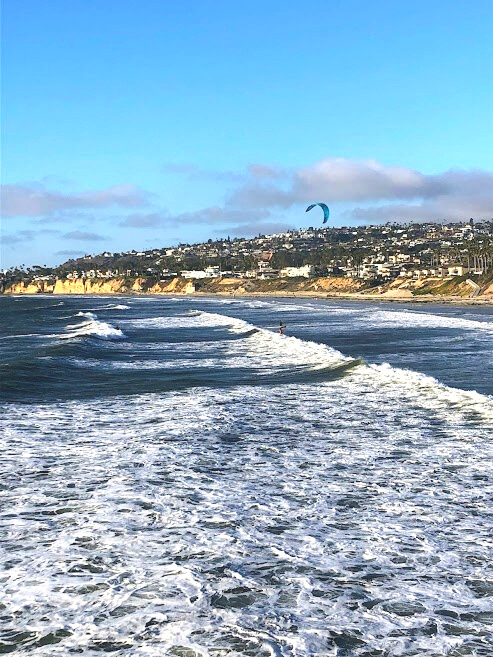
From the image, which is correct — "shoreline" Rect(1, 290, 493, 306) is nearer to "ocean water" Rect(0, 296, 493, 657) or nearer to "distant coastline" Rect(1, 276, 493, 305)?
"distant coastline" Rect(1, 276, 493, 305)

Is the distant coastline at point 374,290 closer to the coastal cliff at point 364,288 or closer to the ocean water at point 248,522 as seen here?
the coastal cliff at point 364,288

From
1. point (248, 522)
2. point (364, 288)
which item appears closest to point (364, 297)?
point (364, 288)

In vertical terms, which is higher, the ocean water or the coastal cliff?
the coastal cliff

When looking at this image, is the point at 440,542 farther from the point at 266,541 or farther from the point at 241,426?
the point at 241,426

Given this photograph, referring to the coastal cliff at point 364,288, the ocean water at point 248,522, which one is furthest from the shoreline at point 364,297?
→ the ocean water at point 248,522

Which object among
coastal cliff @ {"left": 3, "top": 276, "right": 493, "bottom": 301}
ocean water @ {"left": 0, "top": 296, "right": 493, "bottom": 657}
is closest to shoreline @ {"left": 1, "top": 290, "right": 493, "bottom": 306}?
coastal cliff @ {"left": 3, "top": 276, "right": 493, "bottom": 301}

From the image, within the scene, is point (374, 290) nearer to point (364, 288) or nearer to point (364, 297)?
point (364, 288)

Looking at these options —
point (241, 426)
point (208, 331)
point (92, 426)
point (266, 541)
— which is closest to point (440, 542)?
point (266, 541)

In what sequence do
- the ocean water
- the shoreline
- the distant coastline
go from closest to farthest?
1. the ocean water
2. the shoreline
3. the distant coastline
